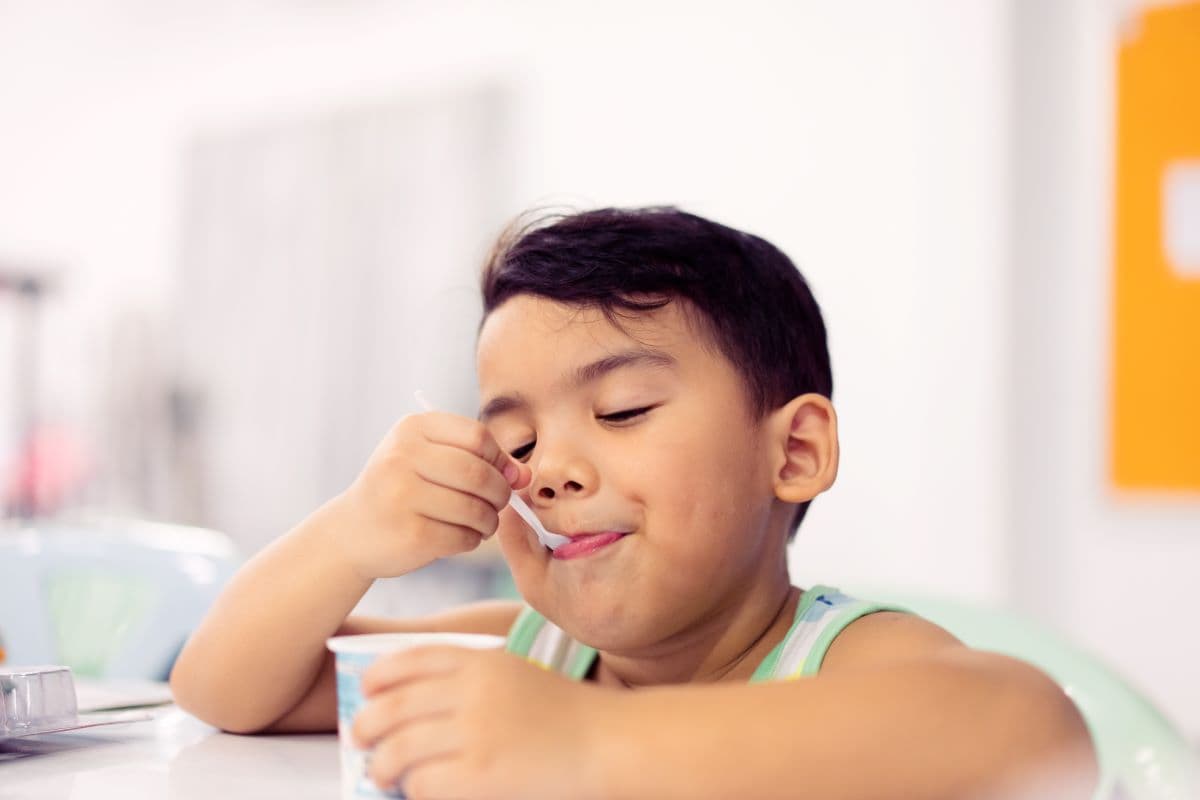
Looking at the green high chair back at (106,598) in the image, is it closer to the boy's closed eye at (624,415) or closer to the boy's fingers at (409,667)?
the boy's closed eye at (624,415)

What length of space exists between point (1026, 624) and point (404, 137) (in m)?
4.05

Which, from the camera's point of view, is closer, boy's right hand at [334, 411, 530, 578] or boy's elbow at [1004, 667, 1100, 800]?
boy's elbow at [1004, 667, 1100, 800]

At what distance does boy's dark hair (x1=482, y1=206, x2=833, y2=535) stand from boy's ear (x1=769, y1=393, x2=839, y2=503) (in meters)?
0.02

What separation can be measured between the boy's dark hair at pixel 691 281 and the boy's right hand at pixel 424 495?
13 centimetres

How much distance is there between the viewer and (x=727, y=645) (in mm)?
916

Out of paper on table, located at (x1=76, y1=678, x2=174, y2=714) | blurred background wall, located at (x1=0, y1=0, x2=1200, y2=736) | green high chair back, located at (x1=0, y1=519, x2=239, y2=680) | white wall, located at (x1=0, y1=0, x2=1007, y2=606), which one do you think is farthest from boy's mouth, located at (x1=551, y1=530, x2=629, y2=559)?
white wall, located at (x1=0, y1=0, x2=1007, y2=606)

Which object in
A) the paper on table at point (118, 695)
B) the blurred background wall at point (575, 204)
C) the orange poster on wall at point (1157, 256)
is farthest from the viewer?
the blurred background wall at point (575, 204)

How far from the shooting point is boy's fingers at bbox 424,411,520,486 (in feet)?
2.76

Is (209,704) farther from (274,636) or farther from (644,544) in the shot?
(644,544)

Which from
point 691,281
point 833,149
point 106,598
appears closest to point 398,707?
point 691,281

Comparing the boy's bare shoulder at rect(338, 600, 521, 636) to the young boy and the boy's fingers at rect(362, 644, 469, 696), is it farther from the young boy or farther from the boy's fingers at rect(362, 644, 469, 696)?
the boy's fingers at rect(362, 644, 469, 696)

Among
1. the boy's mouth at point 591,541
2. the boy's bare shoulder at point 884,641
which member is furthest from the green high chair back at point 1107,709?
the boy's mouth at point 591,541

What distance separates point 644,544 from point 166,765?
350 mm

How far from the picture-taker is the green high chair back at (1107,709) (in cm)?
77
